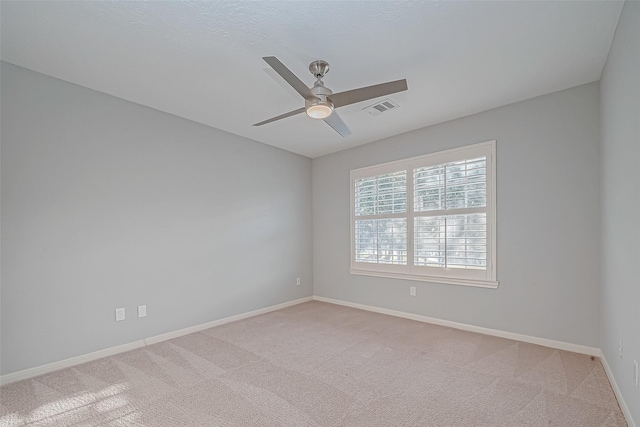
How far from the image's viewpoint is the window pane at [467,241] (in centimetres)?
364

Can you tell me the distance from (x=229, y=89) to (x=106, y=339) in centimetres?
284

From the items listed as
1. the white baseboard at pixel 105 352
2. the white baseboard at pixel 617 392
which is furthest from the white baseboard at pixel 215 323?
the white baseboard at pixel 617 392

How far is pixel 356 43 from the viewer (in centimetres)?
232

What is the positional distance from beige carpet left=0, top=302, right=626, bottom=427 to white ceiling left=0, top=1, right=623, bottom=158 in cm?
264

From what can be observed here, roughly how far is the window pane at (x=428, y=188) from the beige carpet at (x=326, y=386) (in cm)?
165

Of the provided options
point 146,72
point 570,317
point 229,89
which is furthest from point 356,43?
point 570,317

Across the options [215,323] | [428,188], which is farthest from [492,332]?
[215,323]

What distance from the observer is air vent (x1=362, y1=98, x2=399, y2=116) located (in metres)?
3.26

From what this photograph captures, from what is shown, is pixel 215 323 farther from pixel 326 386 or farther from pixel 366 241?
pixel 366 241

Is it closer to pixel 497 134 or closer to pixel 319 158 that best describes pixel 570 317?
pixel 497 134

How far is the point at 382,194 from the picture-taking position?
4.66 metres

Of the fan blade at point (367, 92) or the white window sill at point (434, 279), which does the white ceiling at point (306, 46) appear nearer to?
the fan blade at point (367, 92)

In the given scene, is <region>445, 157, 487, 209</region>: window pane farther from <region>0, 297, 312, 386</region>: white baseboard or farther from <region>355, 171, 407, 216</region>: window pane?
<region>0, 297, 312, 386</region>: white baseboard

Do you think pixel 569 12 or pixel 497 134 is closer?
pixel 569 12
